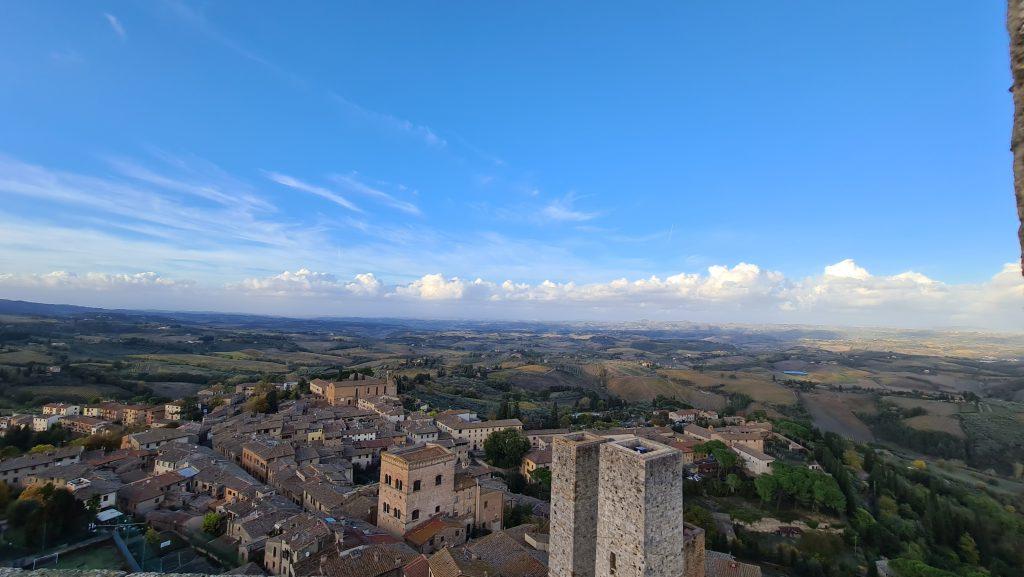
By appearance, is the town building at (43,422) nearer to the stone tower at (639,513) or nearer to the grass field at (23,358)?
the grass field at (23,358)

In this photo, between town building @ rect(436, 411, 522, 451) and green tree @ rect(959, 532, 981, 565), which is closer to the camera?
green tree @ rect(959, 532, 981, 565)

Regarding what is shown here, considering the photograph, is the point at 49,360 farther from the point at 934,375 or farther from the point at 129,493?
the point at 934,375

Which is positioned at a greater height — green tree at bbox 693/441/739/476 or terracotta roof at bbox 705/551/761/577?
terracotta roof at bbox 705/551/761/577

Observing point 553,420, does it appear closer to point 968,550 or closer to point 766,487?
point 766,487

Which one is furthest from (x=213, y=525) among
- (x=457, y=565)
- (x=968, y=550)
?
(x=968, y=550)

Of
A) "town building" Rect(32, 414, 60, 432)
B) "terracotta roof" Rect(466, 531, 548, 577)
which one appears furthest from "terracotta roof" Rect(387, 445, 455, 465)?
"town building" Rect(32, 414, 60, 432)

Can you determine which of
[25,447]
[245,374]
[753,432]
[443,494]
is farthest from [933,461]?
[245,374]

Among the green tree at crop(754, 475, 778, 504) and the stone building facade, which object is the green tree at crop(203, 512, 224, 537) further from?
the green tree at crop(754, 475, 778, 504)
